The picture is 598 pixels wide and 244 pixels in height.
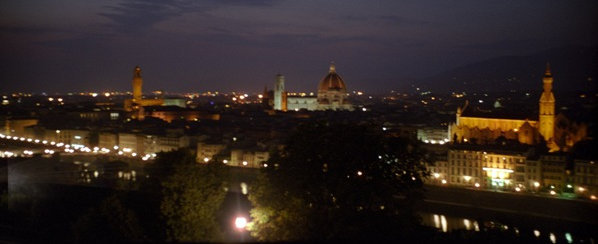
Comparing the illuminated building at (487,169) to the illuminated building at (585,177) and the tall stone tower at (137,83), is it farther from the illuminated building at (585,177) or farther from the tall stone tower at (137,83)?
the tall stone tower at (137,83)

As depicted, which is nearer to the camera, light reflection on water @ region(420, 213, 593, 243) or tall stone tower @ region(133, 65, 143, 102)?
light reflection on water @ region(420, 213, 593, 243)

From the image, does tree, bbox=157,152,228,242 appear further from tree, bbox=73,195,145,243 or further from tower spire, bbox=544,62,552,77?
tower spire, bbox=544,62,552,77

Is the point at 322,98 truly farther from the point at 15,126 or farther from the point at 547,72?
the point at 547,72

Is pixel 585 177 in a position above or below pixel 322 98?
below

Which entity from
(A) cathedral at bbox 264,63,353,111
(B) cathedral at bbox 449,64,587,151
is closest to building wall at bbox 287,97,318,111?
(A) cathedral at bbox 264,63,353,111

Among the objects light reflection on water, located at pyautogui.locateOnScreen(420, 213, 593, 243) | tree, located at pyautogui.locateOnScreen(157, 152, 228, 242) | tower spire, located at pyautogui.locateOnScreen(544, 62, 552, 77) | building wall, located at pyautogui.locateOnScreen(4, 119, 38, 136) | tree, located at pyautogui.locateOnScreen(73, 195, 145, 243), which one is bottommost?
light reflection on water, located at pyautogui.locateOnScreen(420, 213, 593, 243)

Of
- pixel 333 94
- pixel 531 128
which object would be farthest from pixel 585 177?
pixel 333 94

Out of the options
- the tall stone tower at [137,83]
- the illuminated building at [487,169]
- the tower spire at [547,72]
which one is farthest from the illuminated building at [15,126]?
the tower spire at [547,72]
